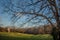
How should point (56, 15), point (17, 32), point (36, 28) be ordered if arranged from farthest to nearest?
1. point (17, 32)
2. point (36, 28)
3. point (56, 15)

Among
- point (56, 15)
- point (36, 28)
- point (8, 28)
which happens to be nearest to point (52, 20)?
point (56, 15)

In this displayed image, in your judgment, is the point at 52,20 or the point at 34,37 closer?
the point at 52,20

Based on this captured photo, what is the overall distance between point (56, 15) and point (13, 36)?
12.3ft

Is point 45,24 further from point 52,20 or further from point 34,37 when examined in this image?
point 34,37

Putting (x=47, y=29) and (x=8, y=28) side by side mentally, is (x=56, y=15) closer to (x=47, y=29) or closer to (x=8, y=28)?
(x=47, y=29)

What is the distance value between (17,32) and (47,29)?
224 cm

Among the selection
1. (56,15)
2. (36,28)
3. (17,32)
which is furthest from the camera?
(17,32)

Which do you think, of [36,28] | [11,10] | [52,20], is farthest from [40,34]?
[11,10]

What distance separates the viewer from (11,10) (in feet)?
38.0

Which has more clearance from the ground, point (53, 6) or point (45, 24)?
point (53, 6)

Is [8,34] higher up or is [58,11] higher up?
[58,11]

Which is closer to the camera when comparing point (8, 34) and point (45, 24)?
point (45, 24)

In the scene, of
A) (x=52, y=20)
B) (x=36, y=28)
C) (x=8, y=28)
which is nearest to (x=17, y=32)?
(x=8, y=28)

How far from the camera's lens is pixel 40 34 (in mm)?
12109
